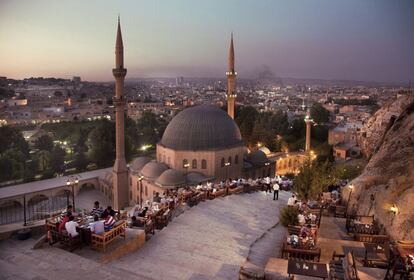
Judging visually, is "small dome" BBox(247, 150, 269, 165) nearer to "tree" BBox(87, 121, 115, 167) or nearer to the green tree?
"tree" BBox(87, 121, 115, 167)

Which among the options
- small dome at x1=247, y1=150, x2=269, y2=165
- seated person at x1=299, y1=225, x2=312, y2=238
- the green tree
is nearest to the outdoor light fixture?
seated person at x1=299, y1=225, x2=312, y2=238

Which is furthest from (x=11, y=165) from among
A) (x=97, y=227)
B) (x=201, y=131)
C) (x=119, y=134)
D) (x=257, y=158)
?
(x=97, y=227)

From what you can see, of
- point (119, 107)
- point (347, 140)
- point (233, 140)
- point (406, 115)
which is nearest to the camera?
point (406, 115)

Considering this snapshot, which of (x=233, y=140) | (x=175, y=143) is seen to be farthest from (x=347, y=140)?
(x=175, y=143)

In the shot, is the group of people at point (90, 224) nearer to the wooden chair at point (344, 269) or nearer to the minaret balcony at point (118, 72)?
the wooden chair at point (344, 269)

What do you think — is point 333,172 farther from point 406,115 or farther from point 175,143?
point 175,143

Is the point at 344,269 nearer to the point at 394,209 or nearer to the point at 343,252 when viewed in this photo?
the point at 343,252
